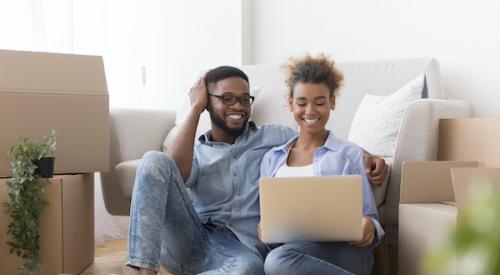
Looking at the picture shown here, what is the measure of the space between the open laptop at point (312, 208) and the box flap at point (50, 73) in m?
0.90

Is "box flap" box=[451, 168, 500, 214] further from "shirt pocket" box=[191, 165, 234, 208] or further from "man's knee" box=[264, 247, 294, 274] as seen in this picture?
"shirt pocket" box=[191, 165, 234, 208]

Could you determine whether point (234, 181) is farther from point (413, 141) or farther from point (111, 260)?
point (111, 260)

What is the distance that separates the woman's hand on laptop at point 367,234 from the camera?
136 cm

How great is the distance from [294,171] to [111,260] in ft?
4.06

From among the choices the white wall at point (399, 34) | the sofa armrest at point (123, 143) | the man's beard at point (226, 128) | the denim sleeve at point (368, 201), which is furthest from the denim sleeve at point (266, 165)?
the white wall at point (399, 34)

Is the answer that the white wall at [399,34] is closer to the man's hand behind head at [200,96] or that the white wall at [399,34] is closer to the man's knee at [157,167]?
the man's hand behind head at [200,96]

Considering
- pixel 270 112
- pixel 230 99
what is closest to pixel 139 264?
pixel 230 99

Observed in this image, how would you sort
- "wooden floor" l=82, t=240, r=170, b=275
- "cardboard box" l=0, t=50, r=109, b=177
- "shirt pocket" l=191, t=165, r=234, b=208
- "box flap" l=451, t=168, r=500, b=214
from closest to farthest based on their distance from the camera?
"box flap" l=451, t=168, r=500, b=214
"shirt pocket" l=191, t=165, r=234, b=208
"cardboard box" l=0, t=50, r=109, b=177
"wooden floor" l=82, t=240, r=170, b=275

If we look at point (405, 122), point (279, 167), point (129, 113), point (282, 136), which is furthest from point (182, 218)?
point (129, 113)

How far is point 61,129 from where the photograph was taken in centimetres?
192

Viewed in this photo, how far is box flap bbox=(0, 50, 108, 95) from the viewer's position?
6.11 ft

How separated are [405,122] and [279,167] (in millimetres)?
442

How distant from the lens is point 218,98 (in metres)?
1.64

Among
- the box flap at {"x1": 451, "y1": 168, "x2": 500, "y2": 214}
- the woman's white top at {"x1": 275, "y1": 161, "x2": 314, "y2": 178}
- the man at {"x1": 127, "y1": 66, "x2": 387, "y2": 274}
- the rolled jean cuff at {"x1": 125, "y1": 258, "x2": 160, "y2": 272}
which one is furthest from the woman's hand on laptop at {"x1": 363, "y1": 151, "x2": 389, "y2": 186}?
the rolled jean cuff at {"x1": 125, "y1": 258, "x2": 160, "y2": 272}
